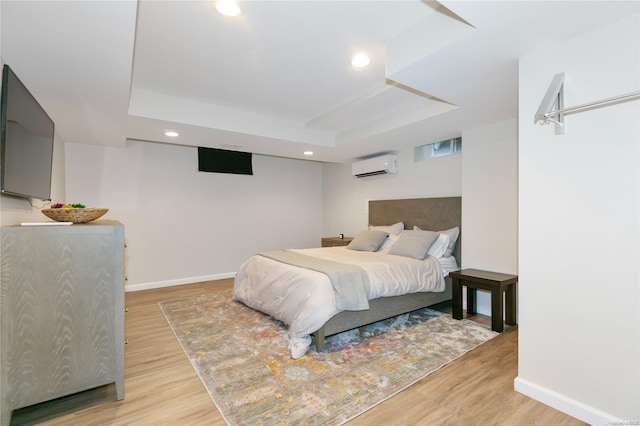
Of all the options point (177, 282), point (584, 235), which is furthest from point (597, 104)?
point (177, 282)

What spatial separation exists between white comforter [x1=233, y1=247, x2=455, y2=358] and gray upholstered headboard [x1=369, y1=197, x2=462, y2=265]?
708 millimetres

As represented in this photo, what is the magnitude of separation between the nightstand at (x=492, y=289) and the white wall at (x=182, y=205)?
364cm

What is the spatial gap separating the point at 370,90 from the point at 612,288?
8.18 ft

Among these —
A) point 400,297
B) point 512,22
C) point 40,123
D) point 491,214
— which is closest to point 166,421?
point 400,297

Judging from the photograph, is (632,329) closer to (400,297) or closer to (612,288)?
(612,288)

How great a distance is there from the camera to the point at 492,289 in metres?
3.03

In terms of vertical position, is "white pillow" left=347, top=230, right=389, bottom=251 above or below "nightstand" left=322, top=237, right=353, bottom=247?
above

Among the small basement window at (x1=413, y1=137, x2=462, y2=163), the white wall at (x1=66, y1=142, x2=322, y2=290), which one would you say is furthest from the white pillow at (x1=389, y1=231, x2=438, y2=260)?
the white wall at (x1=66, y1=142, x2=322, y2=290)

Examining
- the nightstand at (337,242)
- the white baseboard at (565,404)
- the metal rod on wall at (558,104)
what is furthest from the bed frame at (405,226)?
the metal rod on wall at (558,104)

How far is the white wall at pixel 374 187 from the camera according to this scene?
13.8ft

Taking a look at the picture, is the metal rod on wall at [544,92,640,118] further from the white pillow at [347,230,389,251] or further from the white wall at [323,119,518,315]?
the white pillow at [347,230,389,251]

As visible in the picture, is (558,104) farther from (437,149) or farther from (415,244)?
(437,149)

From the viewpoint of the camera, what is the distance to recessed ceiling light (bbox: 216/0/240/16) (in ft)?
5.83

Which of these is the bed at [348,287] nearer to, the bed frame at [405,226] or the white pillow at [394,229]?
the bed frame at [405,226]
